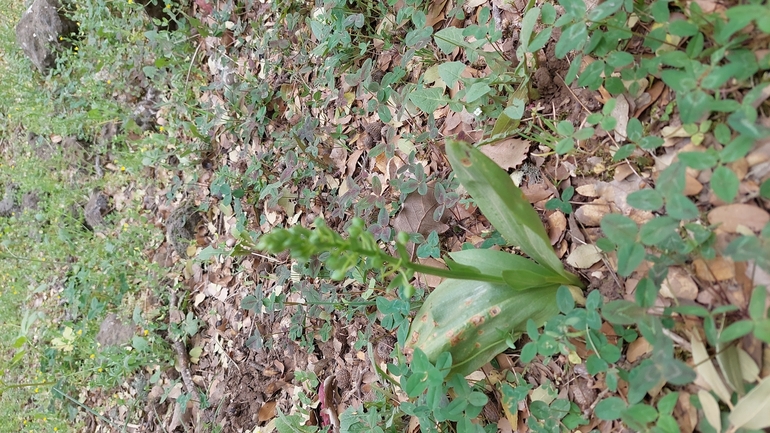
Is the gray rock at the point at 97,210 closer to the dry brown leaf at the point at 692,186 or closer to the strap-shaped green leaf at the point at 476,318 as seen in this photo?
the strap-shaped green leaf at the point at 476,318

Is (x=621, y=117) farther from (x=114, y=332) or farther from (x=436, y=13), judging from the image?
(x=114, y=332)

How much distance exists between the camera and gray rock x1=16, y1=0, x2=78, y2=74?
3887 millimetres

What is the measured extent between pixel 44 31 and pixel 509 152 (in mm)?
3875

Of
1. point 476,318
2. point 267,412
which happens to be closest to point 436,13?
point 476,318

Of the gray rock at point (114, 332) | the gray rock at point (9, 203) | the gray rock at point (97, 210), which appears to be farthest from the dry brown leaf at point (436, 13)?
the gray rock at point (9, 203)

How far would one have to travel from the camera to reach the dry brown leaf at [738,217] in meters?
1.12

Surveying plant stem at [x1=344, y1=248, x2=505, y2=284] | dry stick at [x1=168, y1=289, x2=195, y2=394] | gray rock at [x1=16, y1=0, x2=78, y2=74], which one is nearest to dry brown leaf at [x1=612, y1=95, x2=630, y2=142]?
plant stem at [x1=344, y1=248, x2=505, y2=284]

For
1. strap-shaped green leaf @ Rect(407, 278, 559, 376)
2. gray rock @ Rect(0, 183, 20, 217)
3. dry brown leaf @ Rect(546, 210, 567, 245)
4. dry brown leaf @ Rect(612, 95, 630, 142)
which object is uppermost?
dry brown leaf @ Rect(612, 95, 630, 142)

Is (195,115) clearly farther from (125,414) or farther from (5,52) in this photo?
(5,52)

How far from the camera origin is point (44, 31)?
392cm

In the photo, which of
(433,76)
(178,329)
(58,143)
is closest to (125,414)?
(178,329)

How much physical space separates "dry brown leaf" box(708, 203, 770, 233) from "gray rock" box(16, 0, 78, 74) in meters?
4.31

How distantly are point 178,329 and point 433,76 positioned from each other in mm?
1827

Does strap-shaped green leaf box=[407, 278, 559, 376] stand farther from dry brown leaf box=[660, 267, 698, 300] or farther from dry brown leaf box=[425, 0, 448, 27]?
dry brown leaf box=[425, 0, 448, 27]
